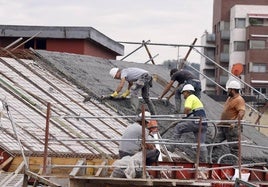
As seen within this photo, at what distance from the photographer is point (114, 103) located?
25359mm

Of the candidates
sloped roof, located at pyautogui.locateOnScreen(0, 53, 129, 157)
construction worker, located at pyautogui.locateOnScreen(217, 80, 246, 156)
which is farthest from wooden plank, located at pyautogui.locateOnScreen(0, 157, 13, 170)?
construction worker, located at pyautogui.locateOnScreen(217, 80, 246, 156)

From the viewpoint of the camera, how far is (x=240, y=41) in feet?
288

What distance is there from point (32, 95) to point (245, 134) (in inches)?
323

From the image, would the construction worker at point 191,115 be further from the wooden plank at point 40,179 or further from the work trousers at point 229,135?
the wooden plank at point 40,179

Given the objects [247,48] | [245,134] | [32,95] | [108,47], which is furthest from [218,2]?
[32,95]

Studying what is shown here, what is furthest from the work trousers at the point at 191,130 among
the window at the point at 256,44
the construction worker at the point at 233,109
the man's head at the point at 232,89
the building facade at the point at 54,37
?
the window at the point at 256,44

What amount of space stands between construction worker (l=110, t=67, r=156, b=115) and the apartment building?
53526mm

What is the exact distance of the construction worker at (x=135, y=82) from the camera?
24766mm

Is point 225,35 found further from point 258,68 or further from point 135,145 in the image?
point 135,145

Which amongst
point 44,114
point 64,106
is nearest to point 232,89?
point 64,106

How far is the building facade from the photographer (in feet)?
103

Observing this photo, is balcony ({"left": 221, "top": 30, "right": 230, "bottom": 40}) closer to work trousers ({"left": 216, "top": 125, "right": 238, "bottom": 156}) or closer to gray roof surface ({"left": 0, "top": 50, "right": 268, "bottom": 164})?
gray roof surface ({"left": 0, "top": 50, "right": 268, "bottom": 164})

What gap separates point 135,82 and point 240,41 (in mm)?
63750

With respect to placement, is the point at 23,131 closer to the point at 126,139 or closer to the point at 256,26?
the point at 126,139
